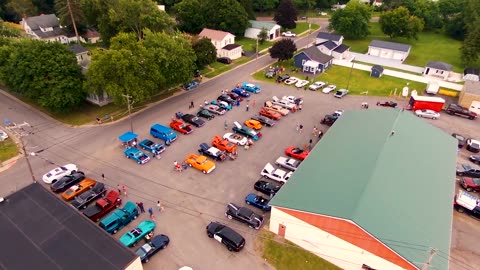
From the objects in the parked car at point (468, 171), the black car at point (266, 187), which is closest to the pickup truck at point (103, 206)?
the black car at point (266, 187)

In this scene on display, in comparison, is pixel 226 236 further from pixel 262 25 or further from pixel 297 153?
pixel 262 25

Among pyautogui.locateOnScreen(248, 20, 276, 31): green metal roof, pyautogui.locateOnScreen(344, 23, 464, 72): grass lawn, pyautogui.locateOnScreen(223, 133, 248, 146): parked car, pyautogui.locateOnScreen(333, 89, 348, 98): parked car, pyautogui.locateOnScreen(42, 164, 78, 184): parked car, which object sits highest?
pyautogui.locateOnScreen(248, 20, 276, 31): green metal roof

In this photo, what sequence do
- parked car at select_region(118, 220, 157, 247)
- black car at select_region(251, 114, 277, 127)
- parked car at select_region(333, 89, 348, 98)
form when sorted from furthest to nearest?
parked car at select_region(333, 89, 348, 98) → black car at select_region(251, 114, 277, 127) → parked car at select_region(118, 220, 157, 247)

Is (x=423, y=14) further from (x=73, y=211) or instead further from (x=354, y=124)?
(x=73, y=211)

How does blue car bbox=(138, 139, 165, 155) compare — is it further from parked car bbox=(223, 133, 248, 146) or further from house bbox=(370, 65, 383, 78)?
house bbox=(370, 65, 383, 78)

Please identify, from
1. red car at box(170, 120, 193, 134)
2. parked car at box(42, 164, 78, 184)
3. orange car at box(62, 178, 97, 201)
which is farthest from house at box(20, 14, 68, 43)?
orange car at box(62, 178, 97, 201)

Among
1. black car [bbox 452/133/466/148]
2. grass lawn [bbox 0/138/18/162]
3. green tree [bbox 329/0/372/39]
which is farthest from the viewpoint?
green tree [bbox 329/0/372/39]

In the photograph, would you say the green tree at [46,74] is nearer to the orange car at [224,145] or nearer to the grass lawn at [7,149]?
the grass lawn at [7,149]

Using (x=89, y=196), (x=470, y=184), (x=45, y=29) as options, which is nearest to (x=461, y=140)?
(x=470, y=184)
